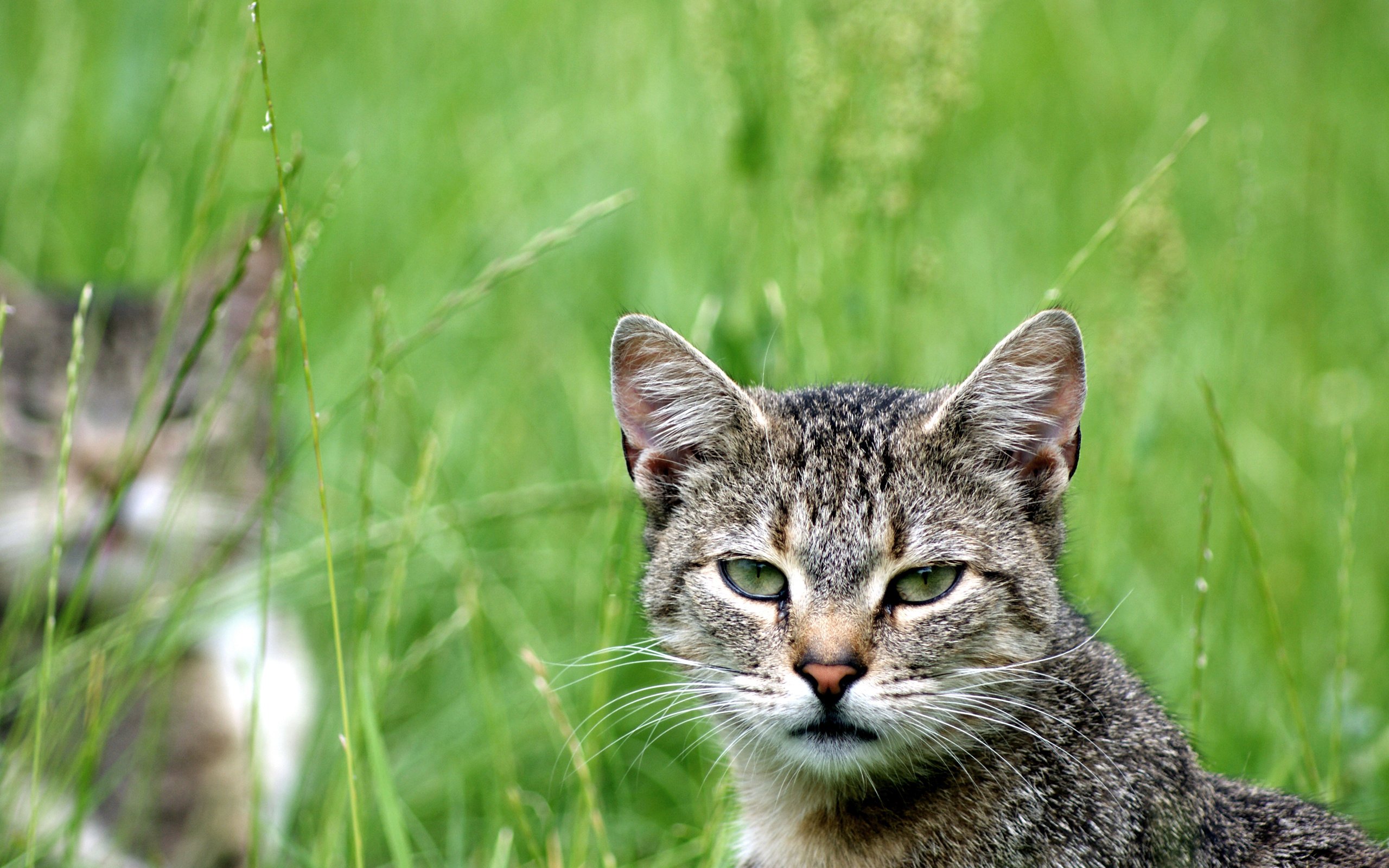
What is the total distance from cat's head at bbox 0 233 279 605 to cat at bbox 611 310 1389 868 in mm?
1556

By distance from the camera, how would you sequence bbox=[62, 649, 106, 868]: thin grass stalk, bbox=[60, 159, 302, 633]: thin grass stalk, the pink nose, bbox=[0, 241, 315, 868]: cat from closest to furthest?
the pink nose, bbox=[60, 159, 302, 633]: thin grass stalk, bbox=[62, 649, 106, 868]: thin grass stalk, bbox=[0, 241, 315, 868]: cat

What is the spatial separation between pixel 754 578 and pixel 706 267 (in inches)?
94.7

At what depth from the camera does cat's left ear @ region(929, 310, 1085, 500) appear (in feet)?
8.22

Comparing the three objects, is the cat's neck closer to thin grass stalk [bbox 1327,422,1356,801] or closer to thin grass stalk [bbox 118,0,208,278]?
thin grass stalk [bbox 1327,422,1356,801]

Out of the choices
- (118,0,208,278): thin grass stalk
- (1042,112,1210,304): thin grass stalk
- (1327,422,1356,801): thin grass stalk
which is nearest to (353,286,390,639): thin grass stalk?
(118,0,208,278): thin grass stalk

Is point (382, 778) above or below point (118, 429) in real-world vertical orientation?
below

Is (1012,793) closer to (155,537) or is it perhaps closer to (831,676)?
(831,676)

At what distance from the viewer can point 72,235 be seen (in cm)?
540

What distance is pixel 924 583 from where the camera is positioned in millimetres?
2518

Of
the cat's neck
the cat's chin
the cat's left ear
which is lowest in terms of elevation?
the cat's neck

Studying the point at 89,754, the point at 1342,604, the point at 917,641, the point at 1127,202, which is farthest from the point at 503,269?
the point at 1342,604

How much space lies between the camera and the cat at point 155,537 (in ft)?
12.1

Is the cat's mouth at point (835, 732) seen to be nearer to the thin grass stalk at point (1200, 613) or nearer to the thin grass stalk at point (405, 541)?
the thin grass stalk at point (1200, 613)

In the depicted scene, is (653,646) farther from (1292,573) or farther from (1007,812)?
(1292,573)
